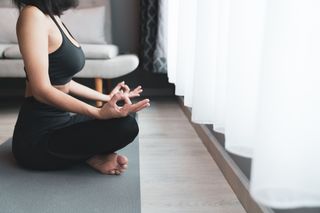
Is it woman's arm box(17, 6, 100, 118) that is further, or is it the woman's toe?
the woman's toe

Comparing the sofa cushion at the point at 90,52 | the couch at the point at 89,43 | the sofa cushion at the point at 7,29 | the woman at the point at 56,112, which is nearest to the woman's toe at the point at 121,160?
the woman at the point at 56,112

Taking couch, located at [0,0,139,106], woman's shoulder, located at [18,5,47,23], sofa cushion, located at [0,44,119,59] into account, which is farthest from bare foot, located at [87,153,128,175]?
sofa cushion, located at [0,44,119,59]

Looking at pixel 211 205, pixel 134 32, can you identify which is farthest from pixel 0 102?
pixel 211 205

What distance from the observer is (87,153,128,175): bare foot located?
1.41 meters

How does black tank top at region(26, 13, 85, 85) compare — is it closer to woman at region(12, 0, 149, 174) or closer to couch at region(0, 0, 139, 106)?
woman at region(12, 0, 149, 174)

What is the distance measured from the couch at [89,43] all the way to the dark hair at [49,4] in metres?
1.18

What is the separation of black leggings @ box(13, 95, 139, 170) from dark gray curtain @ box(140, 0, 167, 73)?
5.25 ft

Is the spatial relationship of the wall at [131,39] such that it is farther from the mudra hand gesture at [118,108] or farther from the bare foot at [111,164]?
the mudra hand gesture at [118,108]

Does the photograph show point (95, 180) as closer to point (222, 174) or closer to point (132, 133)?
point (132, 133)

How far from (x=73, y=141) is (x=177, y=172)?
439 millimetres

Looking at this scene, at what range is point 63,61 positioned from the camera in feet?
4.57

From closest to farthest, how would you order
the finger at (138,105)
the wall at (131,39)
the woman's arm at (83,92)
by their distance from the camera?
the finger at (138,105) → the woman's arm at (83,92) → the wall at (131,39)

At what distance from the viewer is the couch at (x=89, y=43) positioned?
2.50m

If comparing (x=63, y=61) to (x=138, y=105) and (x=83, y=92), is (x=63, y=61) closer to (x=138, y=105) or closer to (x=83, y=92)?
(x=83, y=92)
